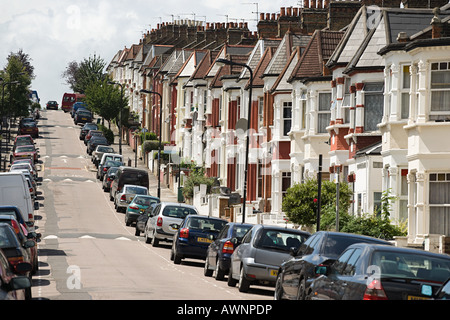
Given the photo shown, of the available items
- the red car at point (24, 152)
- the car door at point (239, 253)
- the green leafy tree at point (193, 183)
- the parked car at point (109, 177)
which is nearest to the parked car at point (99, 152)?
the red car at point (24, 152)

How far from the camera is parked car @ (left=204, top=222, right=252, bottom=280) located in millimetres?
26453

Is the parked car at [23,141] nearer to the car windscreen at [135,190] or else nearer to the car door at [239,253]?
Result: the car windscreen at [135,190]

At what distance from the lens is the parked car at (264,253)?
22969 millimetres

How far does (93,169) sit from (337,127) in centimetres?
4509

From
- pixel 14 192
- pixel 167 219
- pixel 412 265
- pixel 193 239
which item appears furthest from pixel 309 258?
pixel 167 219

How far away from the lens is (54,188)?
69.2 meters

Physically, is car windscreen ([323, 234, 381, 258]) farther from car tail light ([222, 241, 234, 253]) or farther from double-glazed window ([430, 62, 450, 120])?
double-glazed window ([430, 62, 450, 120])

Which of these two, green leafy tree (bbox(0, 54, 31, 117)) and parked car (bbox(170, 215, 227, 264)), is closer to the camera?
parked car (bbox(170, 215, 227, 264))

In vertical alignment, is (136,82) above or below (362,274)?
above

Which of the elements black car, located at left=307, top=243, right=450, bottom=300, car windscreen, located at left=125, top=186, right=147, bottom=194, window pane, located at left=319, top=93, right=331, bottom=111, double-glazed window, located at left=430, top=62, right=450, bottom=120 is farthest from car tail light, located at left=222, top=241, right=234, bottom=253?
car windscreen, located at left=125, top=186, right=147, bottom=194

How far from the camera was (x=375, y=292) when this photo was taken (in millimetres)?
13578

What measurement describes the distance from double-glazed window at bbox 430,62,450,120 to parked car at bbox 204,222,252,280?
710 centimetres

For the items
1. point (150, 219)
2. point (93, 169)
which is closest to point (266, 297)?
point (150, 219)
